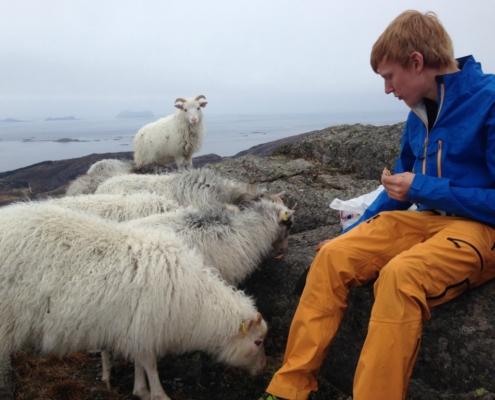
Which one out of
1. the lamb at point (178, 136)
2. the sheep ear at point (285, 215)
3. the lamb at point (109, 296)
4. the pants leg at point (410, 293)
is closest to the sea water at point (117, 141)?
the lamb at point (178, 136)

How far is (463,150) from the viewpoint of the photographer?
343 cm

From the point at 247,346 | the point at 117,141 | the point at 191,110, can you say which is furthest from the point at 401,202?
the point at 117,141

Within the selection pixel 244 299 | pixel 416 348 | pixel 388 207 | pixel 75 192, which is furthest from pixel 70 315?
pixel 75 192

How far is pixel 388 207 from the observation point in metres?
4.36

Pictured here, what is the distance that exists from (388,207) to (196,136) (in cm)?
831

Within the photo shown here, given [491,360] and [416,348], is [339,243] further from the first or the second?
[491,360]

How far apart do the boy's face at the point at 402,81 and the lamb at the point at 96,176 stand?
6209mm

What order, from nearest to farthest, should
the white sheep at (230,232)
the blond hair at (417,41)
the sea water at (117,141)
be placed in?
the blond hair at (417,41), the white sheep at (230,232), the sea water at (117,141)

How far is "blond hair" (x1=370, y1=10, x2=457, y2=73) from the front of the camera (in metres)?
3.40

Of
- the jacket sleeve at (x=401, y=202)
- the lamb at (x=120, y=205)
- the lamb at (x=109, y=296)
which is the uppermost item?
the jacket sleeve at (x=401, y=202)

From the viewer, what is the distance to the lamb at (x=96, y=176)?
8.35 m

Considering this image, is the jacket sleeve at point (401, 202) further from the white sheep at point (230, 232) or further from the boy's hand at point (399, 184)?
the white sheep at point (230, 232)

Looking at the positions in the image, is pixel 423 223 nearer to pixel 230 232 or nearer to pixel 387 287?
pixel 387 287

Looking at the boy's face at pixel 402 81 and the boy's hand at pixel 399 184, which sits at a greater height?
the boy's face at pixel 402 81
